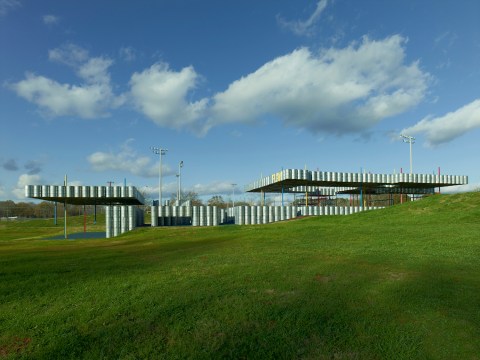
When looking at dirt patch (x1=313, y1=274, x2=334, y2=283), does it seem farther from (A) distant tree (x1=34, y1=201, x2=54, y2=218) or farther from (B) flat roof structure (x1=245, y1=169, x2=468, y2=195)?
(A) distant tree (x1=34, y1=201, x2=54, y2=218)

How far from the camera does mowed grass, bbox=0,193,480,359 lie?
18.5 feet

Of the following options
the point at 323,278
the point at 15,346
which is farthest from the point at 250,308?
the point at 15,346

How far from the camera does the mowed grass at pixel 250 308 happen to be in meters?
5.64

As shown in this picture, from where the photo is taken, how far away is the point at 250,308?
6.98 m

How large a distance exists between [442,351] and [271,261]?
6.65m

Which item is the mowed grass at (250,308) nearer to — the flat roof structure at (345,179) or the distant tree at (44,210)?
the flat roof structure at (345,179)

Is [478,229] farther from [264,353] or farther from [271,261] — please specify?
[264,353]

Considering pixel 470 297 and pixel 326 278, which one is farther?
pixel 326 278

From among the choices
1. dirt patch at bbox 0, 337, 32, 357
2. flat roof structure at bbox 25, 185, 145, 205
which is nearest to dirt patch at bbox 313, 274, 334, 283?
dirt patch at bbox 0, 337, 32, 357

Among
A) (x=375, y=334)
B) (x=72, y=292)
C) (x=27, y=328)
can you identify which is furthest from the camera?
(x=72, y=292)

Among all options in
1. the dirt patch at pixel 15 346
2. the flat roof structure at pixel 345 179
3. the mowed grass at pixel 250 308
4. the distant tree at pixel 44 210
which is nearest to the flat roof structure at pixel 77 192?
the flat roof structure at pixel 345 179

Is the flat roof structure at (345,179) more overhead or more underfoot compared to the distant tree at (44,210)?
more overhead

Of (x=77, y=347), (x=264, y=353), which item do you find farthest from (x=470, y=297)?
(x=77, y=347)

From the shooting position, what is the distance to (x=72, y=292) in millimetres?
8625
